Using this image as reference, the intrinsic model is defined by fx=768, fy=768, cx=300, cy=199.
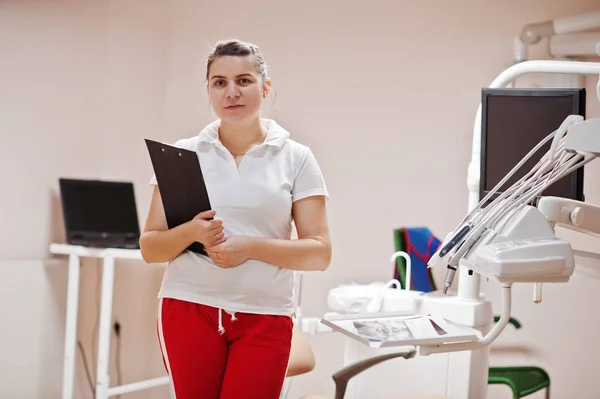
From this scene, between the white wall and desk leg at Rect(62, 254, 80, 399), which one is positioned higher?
the white wall

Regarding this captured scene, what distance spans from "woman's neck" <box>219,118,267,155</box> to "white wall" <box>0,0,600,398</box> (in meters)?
1.87

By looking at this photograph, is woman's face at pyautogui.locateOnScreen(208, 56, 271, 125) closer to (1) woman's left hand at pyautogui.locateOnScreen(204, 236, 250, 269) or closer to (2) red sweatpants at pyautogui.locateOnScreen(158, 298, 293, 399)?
(1) woman's left hand at pyautogui.locateOnScreen(204, 236, 250, 269)

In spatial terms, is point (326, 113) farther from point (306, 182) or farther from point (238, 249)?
point (238, 249)

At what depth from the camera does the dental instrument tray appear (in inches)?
67.5

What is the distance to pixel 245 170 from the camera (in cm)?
179

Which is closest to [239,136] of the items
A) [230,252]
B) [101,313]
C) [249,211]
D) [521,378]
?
[249,211]

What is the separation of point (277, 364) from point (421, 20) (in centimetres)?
268

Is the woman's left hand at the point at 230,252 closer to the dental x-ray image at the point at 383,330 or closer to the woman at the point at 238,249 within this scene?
the woman at the point at 238,249

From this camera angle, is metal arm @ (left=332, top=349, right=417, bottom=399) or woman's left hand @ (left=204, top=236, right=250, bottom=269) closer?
woman's left hand @ (left=204, top=236, right=250, bottom=269)

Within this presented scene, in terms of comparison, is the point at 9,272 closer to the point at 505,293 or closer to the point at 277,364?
the point at 277,364

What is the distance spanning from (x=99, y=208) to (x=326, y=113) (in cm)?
124

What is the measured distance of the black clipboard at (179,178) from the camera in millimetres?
1701

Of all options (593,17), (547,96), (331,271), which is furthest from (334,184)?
(547,96)

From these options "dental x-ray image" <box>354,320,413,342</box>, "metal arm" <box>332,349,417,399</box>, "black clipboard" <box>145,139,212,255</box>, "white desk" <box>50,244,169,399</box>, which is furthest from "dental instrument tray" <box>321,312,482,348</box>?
"white desk" <box>50,244,169,399</box>
